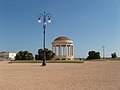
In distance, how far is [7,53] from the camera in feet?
469

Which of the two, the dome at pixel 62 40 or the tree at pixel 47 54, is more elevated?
the dome at pixel 62 40

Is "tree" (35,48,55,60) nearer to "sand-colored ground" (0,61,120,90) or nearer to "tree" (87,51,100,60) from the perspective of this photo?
"tree" (87,51,100,60)

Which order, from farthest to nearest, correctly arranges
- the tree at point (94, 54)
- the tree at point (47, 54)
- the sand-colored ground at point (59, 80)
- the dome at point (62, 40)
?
the tree at point (94, 54) < the dome at point (62, 40) < the tree at point (47, 54) < the sand-colored ground at point (59, 80)

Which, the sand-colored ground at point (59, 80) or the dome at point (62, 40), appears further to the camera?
the dome at point (62, 40)

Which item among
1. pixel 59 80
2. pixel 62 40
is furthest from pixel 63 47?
pixel 59 80

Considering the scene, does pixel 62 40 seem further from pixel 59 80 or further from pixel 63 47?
pixel 59 80

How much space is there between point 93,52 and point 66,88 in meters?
71.9

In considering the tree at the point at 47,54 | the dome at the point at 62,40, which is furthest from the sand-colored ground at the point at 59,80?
the dome at the point at 62,40

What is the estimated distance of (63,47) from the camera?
77125mm

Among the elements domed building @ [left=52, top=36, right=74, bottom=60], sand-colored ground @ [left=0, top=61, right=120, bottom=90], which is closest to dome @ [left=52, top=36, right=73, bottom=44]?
domed building @ [left=52, top=36, right=74, bottom=60]

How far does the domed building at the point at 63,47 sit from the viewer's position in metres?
74.1

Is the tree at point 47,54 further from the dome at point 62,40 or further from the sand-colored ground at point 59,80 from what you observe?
the sand-colored ground at point 59,80

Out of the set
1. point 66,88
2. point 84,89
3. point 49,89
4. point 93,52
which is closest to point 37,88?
point 49,89

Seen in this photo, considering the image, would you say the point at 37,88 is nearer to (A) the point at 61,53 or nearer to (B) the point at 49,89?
(B) the point at 49,89
